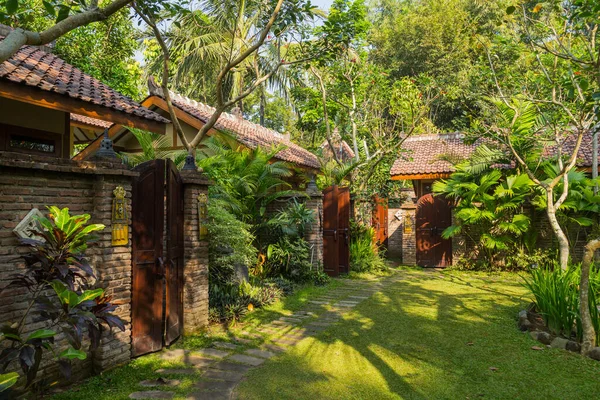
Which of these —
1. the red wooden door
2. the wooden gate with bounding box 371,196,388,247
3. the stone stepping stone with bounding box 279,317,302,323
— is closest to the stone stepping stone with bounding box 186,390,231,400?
the stone stepping stone with bounding box 279,317,302,323

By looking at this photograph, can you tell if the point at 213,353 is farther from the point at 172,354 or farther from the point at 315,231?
the point at 315,231

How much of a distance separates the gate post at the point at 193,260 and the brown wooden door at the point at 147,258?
0.51m

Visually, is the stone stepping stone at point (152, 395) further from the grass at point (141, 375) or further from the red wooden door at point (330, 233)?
the red wooden door at point (330, 233)

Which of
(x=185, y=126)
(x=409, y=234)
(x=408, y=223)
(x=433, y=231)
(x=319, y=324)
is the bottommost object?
(x=319, y=324)

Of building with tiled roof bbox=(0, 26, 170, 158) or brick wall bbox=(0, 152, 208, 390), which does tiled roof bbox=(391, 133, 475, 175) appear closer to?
building with tiled roof bbox=(0, 26, 170, 158)

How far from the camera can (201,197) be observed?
17.7ft

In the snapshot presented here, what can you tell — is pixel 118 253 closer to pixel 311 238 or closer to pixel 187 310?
pixel 187 310

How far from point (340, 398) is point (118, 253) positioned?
2470 millimetres

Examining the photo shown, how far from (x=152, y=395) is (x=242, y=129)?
36.1ft

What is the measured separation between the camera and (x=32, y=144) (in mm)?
7426

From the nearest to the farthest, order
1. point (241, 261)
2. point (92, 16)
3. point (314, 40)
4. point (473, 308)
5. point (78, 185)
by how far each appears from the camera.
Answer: point (92, 16), point (78, 185), point (241, 261), point (473, 308), point (314, 40)

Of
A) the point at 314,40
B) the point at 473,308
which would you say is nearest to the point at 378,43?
the point at 314,40

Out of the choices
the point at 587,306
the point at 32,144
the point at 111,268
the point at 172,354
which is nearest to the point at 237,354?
the point at 172,354

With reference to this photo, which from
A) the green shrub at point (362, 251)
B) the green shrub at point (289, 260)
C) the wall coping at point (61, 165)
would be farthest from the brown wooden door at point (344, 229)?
the wall coping at point (61, 165)
